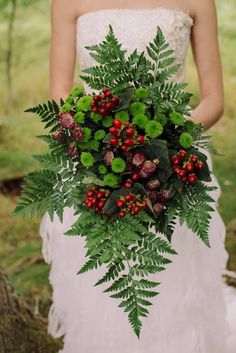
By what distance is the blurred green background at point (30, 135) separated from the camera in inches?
197

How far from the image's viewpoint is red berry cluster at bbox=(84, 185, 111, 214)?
1.81 metres

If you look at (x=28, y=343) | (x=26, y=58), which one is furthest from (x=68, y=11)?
(x=26, y=58)

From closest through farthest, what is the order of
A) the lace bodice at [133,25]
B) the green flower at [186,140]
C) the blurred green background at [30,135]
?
the green flower at [186,140]
the lace bodice at [133,25]
the blurred green background at [30,135]

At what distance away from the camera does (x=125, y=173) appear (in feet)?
5.91

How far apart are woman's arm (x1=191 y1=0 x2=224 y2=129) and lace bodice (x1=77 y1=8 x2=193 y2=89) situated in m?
0.09

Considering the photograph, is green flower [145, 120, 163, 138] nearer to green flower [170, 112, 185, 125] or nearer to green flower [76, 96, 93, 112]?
green flower [170, 112, 185, 125]

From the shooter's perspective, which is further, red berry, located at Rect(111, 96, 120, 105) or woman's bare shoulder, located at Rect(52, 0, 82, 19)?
woman's bare shoulder, located at Rect(52, 0, 82, 19)

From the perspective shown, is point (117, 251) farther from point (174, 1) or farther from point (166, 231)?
point (174, 1)

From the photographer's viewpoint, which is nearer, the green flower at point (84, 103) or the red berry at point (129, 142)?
the red berry at point (129, 142)

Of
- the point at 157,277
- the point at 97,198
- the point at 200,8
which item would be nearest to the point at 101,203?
the point at 97,198

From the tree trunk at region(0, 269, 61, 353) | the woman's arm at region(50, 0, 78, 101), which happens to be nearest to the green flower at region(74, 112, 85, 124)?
the woman's arm at region(50, 0, 78, 101)

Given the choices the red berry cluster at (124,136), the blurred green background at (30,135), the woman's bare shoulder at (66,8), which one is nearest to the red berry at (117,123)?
the red berry cluster at (124,136)

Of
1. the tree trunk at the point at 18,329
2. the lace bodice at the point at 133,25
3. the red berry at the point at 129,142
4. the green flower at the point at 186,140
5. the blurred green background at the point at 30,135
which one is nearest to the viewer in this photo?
the red berry at the point at 129,142

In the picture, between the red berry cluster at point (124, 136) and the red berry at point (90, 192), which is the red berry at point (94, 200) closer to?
the red berry at point (90, 192)
